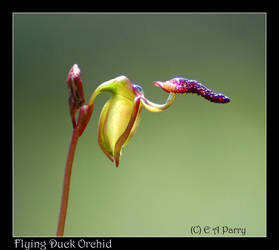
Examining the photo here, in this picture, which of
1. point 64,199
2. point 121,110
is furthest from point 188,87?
point 64,199

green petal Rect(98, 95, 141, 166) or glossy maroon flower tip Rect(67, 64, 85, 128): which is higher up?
glossy maroon flower tip Rect(67, 64, 85, 128)

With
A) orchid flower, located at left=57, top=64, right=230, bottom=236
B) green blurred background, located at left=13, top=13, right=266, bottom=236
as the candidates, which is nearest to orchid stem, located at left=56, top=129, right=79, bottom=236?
orchid flower, located at left=57, top=64, right=230, bottom=236

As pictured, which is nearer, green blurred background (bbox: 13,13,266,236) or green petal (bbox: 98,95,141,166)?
green petal (bbox: 98,95,141,166)

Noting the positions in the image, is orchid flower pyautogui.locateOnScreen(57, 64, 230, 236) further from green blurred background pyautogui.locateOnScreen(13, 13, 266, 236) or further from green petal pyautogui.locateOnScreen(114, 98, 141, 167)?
green blurred background pyautogui.locateOnScreen(13, 13, 266, 236)

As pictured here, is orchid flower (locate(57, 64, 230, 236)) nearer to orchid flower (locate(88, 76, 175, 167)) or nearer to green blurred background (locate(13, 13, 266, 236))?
→ orchid flower (locate(88, 76, 175, 167))

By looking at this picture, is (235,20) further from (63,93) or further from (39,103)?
(39,103)

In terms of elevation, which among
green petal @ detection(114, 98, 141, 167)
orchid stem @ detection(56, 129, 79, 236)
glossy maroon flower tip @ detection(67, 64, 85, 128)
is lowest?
orchid stem @ detection(56, 129, 79, 236)

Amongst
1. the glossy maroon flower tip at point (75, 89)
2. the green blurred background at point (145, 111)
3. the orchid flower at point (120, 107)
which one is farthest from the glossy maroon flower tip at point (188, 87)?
the green blurred background at point (145, 111)

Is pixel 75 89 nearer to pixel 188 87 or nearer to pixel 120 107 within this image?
pixel 120 107

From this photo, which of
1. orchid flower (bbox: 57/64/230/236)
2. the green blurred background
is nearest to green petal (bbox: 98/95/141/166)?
orchid flower (bbox: 57/64/230/236)

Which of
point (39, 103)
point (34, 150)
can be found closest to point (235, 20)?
point (39, 103)

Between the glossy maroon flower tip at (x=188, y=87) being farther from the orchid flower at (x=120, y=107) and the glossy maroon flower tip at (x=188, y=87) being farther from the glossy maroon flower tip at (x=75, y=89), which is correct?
the glossy maroon flower tip at (x=75, y=89)
